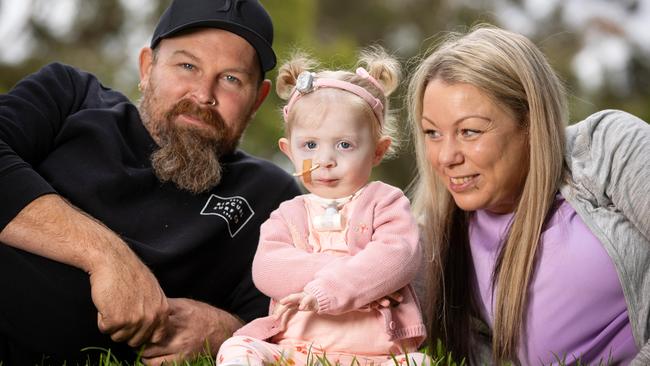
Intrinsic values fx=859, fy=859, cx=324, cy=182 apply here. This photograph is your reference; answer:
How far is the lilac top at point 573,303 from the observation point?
10.8 ft

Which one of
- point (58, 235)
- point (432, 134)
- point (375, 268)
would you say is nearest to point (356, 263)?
point (375, 268)

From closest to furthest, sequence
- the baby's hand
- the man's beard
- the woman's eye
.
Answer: the baby's hand, the woman's eye, the man's beard

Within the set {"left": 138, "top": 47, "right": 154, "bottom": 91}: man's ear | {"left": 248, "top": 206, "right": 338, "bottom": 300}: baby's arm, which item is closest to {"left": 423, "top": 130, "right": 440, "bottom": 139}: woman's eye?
{"left": 248, "top": 206, "right": 338, "bottom": 300}: baby's arm

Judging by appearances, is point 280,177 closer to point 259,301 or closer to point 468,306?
point 259,301

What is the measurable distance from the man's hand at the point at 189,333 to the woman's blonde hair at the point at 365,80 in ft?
3.06

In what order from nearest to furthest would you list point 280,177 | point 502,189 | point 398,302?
point 398,302 → point 502,189 → point 280,177

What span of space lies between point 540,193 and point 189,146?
1.66 meters

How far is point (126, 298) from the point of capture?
3.40 meters

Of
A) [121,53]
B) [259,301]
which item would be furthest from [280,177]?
[121,53]

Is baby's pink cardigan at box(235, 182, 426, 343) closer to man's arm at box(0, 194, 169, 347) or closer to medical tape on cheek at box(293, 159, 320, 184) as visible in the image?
medical tape on cheek at box(293, 159, 320, 184)

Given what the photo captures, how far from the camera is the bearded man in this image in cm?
352

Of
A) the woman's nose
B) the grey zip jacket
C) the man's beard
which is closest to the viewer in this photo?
the grey zip jacket

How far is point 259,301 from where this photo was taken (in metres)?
4.10

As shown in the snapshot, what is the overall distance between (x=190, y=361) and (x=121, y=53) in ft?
47.5
